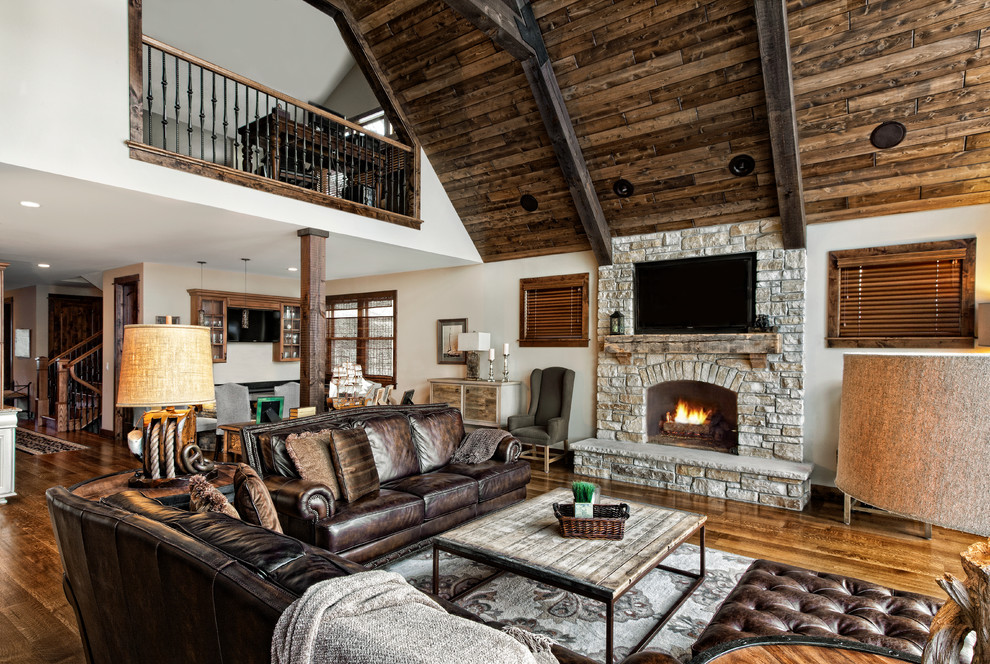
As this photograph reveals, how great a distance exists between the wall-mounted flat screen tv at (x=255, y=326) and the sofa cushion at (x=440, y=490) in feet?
18.6

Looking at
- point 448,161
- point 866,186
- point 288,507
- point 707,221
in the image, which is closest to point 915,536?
point 866,186

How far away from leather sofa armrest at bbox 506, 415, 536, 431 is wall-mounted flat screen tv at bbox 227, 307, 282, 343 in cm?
468

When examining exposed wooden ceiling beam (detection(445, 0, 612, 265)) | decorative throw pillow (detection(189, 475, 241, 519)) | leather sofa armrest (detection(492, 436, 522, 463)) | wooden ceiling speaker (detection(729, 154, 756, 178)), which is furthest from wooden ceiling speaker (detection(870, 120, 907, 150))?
decorative throw pillow (detection(189, 475, 241, 519))

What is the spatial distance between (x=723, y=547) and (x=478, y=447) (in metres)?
2.01

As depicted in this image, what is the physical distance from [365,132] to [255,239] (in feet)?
5.46

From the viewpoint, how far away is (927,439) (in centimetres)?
86

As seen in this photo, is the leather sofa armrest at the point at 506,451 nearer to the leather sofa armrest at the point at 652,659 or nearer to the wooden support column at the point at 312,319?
the wooden support column at the point at 312,319

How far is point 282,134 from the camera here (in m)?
5.58

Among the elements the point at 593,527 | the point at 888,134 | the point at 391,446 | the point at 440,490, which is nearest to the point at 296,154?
the point at 391,446

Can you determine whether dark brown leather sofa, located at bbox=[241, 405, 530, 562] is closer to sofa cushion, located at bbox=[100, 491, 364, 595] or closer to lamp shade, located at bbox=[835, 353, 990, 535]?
sofa cushion, located at bbox=[100, 491, 364, 595]

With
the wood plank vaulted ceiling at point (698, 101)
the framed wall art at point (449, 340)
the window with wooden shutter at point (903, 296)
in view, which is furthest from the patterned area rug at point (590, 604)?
the framed wall art at point (449, 340)

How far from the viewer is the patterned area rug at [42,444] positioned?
6988 millimetres

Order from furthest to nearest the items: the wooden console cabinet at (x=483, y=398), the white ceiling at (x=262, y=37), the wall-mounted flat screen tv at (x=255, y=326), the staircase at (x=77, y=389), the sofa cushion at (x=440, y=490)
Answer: the staircase at (x=77, y=389) < the wall-mounted flat screen tv at (x=255, y=326) < the white ceiling at (x=262, y=37) < the wooden console cabinet at (x=483, y=398) < the sofa cushion at (x=440, y=490)

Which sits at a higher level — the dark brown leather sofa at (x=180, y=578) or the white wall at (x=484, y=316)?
the white wall at (x=484, y=316)
